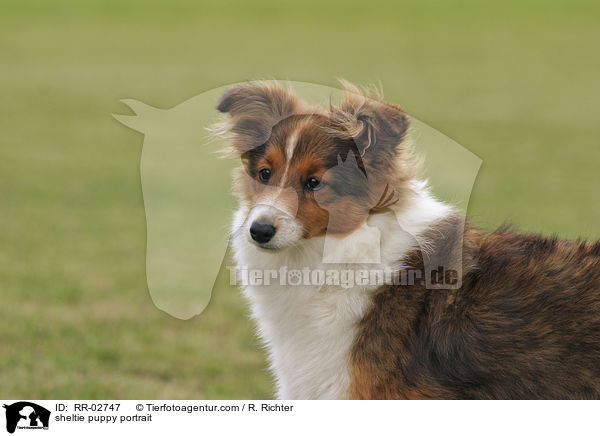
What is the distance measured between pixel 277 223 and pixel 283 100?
774mm

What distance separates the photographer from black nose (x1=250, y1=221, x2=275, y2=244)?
358cm

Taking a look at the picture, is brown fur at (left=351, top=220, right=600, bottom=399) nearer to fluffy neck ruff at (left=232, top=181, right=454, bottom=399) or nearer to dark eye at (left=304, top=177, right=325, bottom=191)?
fluffy neck ruff at (left=232, top=181, right=454, bottom=399)

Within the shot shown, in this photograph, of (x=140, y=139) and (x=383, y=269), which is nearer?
(x=383, y=269)

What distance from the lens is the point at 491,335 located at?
3.67 metres

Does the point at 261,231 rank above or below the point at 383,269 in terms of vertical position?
above

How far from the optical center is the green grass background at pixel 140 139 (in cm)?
594

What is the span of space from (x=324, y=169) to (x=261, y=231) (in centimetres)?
43

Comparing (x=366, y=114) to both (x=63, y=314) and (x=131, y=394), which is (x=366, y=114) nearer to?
(x=131, y=394)

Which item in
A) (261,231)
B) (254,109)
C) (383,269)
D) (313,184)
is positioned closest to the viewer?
(261,231)

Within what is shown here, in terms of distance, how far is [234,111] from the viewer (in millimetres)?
4020
